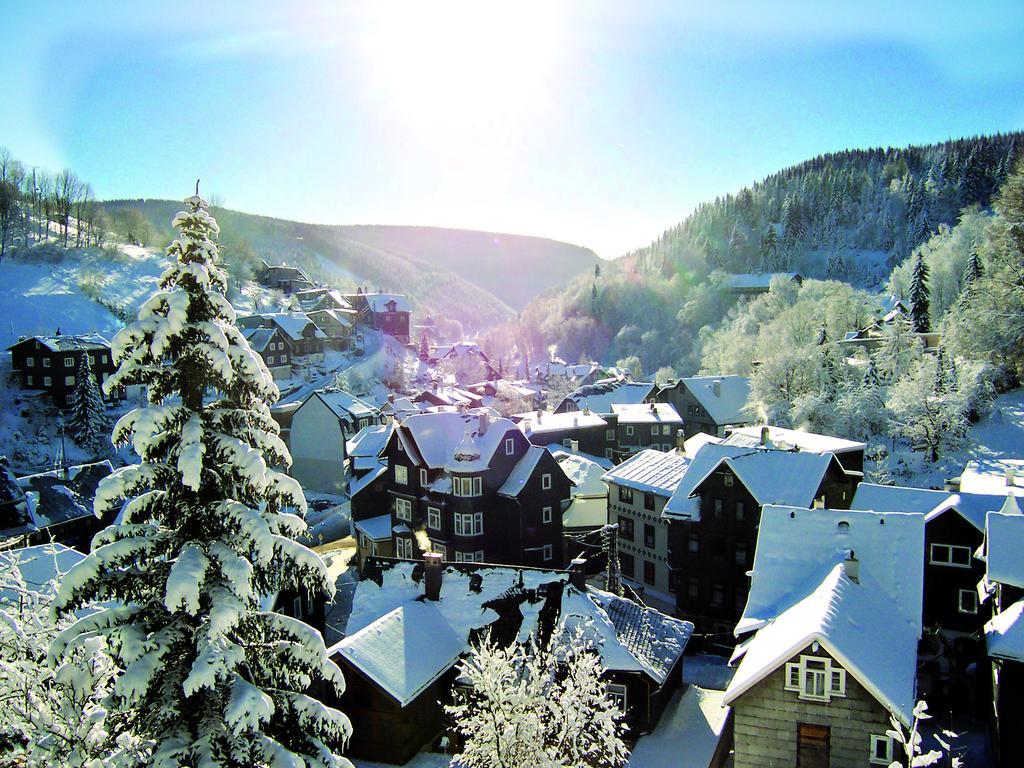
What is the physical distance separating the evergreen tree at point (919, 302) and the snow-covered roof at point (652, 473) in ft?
182

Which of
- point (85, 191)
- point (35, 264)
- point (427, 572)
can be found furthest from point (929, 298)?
point (85, 191)

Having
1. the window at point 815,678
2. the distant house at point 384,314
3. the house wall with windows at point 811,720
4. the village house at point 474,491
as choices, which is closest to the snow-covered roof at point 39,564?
the village house at point 474,491

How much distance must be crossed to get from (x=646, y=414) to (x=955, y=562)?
1554 inches

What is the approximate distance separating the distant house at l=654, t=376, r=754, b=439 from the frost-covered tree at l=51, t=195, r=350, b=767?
66735 millimetres

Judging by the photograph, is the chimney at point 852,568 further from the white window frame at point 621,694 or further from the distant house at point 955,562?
the distant house at point 955,562

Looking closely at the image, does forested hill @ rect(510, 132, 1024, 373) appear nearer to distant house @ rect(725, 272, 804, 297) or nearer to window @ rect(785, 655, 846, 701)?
distant house @ rect(725, 272, 804, 297)

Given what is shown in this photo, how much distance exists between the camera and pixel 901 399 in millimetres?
50281

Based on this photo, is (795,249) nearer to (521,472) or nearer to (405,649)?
(521,472)

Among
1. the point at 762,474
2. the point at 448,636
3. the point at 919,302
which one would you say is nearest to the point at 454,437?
the point at 448,636

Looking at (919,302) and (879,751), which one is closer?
(879,751)

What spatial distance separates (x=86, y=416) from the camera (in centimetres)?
6538

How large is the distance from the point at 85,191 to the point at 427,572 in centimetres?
13487

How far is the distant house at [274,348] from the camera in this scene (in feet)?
292

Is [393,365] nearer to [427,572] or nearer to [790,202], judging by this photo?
[427,572]
